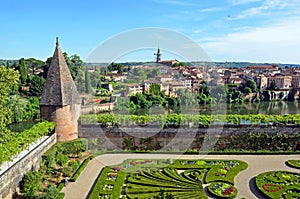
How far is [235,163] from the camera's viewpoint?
16797 millimetres

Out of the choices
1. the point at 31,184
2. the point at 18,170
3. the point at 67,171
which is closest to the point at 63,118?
the point at 67,171

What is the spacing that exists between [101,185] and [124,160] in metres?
3.72

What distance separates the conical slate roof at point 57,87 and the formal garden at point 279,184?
11412 millimetres

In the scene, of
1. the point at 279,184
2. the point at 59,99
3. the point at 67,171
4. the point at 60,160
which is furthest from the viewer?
the point at 59,99

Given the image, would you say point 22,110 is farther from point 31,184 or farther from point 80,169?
point 31,184

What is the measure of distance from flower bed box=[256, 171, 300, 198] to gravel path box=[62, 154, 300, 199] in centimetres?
38

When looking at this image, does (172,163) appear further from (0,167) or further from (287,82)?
(287,82)

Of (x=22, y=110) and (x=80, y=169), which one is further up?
(x=22, y=110)

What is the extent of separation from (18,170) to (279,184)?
1168 cm

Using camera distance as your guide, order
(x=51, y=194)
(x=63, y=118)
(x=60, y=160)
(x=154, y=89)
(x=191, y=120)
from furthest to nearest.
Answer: (x=154, y=89) → (x=191, y=120) → (x=63, y=118) → (x=60, y=160) → (x=51, y=194)

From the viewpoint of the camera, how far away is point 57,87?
18.2 meters

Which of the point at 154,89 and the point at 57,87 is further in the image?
the point at 154,89

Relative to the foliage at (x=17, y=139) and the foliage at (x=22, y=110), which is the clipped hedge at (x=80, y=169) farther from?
the foliage at (x=22, y=110)

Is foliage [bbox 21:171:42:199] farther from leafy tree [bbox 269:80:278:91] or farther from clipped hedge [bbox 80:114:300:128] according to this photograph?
leafy tree [bbox 269:80:278:91]
